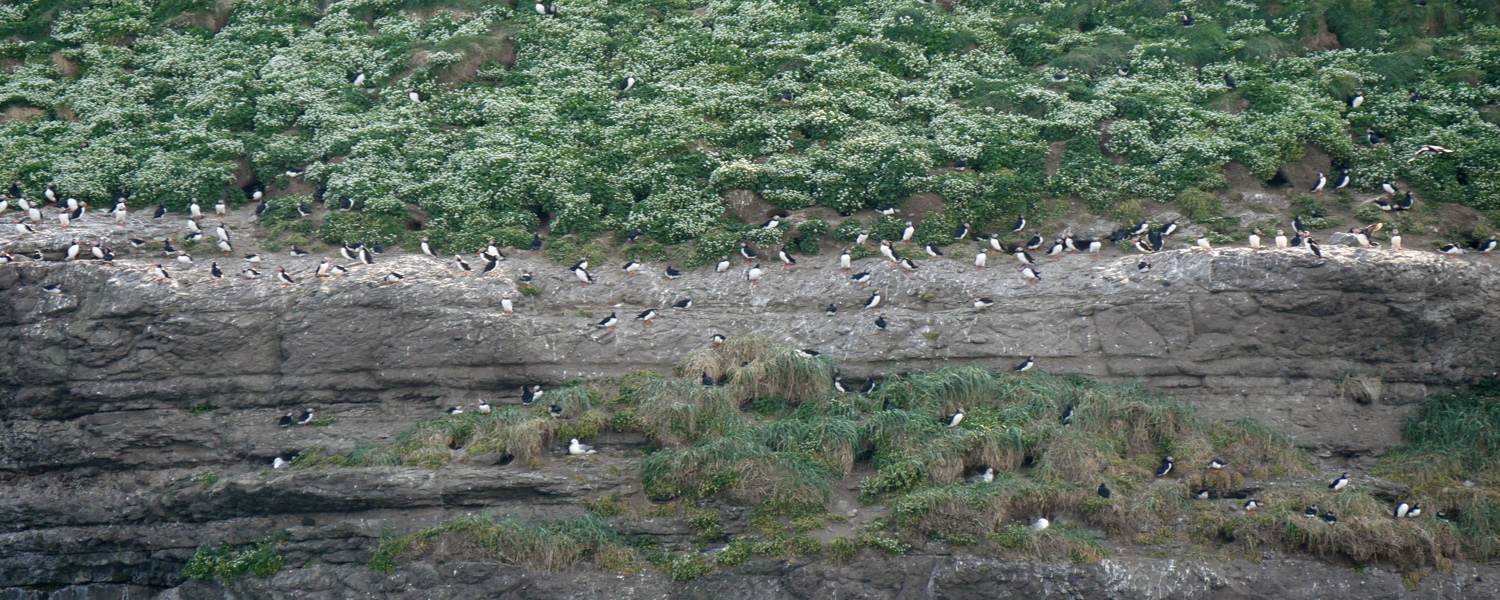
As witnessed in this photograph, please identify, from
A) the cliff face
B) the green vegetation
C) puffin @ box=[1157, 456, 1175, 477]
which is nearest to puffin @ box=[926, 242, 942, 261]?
the cliff face

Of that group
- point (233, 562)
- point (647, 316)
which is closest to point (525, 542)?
point (233, 562)

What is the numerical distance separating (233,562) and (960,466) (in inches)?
454

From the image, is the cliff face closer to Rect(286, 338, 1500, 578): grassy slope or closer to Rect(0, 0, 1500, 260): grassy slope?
Rect(286, 338, 1500, 578): grassy slope

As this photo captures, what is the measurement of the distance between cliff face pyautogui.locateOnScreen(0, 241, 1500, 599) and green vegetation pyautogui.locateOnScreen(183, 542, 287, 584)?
20 cm

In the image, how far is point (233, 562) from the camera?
17.4 meters

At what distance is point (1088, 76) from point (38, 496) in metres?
23.3

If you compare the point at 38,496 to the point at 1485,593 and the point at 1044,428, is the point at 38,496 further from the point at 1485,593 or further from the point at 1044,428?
the point at 1485,593

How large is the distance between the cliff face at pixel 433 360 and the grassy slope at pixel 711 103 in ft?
10.3

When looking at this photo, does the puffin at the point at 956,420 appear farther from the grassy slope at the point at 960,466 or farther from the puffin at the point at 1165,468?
the puffin at the point at 1165,468

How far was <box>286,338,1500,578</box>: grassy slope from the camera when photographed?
16.0m

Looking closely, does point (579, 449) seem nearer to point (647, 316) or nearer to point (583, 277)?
point (647, 316)

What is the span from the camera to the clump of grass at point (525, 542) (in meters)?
16.4

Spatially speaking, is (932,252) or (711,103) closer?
(932,252)

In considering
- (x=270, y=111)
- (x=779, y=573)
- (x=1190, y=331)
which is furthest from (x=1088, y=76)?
(x=270, y=111)
